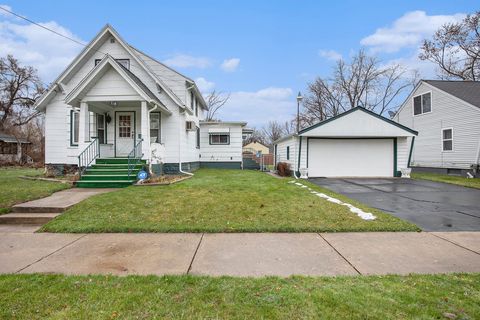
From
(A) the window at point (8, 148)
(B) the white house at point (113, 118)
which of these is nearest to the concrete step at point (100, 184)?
(B) the white house at point (113, 118)

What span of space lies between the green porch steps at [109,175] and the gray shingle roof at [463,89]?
18561mm

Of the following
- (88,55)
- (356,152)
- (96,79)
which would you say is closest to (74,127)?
(88,55)

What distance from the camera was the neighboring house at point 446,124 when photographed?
1585 centimetres

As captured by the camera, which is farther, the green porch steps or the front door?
the front door

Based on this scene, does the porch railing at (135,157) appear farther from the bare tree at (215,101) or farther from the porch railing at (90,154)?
the bare tree at (215,101)

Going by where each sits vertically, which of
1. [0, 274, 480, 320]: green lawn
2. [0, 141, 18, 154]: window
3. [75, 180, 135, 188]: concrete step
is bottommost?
[0, 274, 480, 320]: green lawn

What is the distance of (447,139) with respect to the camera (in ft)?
57.6

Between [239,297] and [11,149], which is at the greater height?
[11,149]

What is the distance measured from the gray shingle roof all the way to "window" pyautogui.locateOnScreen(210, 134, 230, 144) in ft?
47.7

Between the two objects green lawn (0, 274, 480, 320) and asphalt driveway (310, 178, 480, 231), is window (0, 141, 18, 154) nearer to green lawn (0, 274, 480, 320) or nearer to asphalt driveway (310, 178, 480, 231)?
green lawn (0, 274, 480, 320)

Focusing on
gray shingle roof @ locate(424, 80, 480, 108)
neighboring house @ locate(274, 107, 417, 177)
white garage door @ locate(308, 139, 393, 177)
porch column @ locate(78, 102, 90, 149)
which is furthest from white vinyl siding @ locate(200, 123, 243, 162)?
gray shingle roof @ locate(424, 80, 480, 108)

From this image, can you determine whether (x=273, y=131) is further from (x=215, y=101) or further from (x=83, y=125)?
(x=83, y=125)

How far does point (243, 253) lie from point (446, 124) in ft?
62.4

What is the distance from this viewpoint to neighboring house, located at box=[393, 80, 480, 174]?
15852 millimetres
